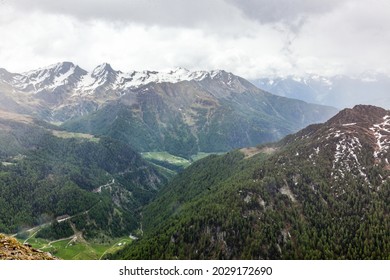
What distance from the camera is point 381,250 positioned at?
19375 cm
